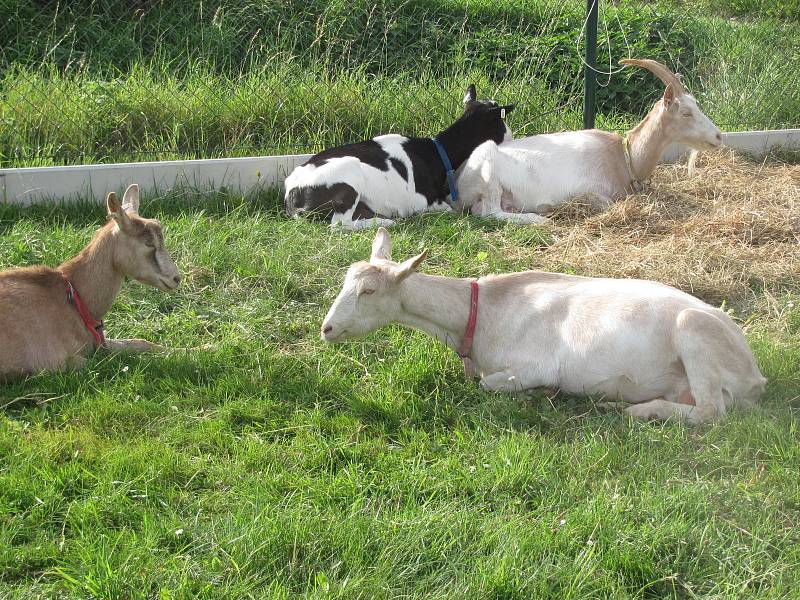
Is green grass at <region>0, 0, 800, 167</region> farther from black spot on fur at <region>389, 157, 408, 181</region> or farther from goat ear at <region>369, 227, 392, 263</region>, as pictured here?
goat ear at <region>369, 227, 392, 263</region>

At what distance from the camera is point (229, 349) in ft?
17.1

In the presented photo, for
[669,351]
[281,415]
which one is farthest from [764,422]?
[281,415]

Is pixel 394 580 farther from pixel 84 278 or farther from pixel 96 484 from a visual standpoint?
pixel 84 278

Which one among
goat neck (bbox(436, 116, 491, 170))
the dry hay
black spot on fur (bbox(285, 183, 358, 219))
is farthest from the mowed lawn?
goat neck (bbox(436, 116, 491, 170))

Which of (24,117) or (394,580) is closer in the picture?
(394,580)

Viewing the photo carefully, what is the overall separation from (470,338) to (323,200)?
104 inches

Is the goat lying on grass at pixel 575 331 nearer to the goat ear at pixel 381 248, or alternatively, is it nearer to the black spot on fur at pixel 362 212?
the goat ear at pixel 381 248

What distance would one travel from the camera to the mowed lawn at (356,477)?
343 cm

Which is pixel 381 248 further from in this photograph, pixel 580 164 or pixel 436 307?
pixel 580 164

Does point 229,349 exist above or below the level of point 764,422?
below

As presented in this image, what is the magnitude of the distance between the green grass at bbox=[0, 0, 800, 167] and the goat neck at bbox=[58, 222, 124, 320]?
8.57 ft

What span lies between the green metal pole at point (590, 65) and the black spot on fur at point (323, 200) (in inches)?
100

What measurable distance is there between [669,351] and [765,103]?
5.63m

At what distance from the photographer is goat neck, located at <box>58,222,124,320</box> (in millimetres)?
5238
